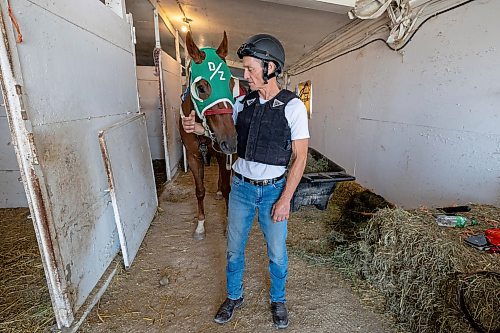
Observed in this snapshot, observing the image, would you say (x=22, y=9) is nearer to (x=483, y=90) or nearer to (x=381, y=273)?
(x=381, y=273)

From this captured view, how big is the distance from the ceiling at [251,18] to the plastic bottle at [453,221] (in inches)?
94.3

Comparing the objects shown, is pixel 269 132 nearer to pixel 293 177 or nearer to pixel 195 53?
pixel 293 177

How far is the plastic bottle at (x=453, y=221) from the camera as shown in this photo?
1.73m

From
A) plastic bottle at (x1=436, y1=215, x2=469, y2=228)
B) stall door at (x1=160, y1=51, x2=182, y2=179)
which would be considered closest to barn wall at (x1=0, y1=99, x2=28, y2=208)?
stall door at (x1=160, y1=51, x2=182, y2=179)

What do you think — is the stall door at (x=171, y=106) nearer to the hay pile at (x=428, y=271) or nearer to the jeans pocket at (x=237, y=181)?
the jeans pocket at (x=237, y=181)

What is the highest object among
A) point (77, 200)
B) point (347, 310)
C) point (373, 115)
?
point (373, 115)

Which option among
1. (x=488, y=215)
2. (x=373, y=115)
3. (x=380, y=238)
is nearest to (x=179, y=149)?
(x=373, y=115)

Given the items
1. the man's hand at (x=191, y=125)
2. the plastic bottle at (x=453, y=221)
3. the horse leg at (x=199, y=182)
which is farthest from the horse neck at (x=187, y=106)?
the plastic bottle at (x=453, y=221)

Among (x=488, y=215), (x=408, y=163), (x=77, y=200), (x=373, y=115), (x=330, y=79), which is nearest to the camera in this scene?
(x=77, y=200)

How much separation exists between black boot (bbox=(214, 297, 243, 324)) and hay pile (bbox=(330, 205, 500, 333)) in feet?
3.07

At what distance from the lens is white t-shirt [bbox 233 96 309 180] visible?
134 centimetres

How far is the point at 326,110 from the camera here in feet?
16.9

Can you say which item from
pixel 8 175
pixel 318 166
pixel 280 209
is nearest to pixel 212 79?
pixel 280 209

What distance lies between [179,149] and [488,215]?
178 inches
